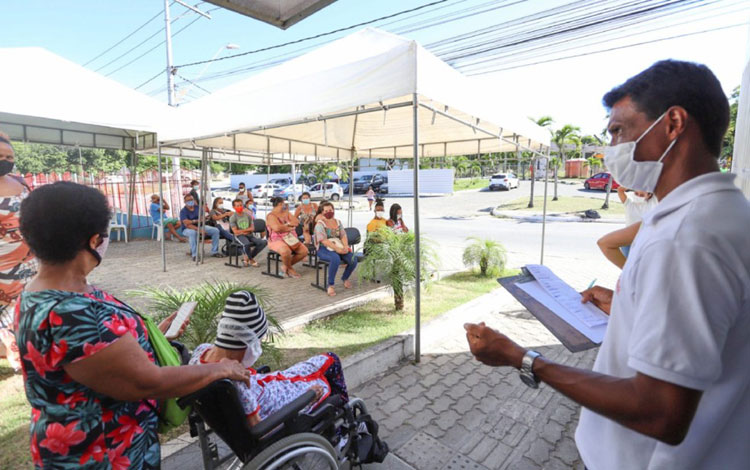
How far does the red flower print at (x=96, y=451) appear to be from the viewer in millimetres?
1155

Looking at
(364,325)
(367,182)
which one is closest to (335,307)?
(364,325)

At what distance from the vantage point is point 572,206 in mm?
19531

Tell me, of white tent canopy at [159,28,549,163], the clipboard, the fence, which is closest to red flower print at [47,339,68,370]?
the clipboard

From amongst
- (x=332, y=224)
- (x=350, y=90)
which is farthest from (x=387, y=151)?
(x=350, y=90)

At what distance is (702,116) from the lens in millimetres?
823

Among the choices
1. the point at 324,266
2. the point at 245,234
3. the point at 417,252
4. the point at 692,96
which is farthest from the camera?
the point at 245,234

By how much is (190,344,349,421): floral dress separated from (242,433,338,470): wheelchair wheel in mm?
182

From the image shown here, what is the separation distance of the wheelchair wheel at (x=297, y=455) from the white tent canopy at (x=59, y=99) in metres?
5.47

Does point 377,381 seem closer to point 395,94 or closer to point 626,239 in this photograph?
point 626,239

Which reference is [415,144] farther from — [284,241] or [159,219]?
[159,219]

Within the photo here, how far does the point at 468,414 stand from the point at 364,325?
1.66 meters

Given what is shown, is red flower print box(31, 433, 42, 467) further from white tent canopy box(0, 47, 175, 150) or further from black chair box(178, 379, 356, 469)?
white tent canopy box(0, 47, 175, 150)

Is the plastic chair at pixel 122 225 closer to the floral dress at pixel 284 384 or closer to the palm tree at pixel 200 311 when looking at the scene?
the palm tree at pixel 200 311

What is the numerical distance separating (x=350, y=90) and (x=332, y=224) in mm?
3120
